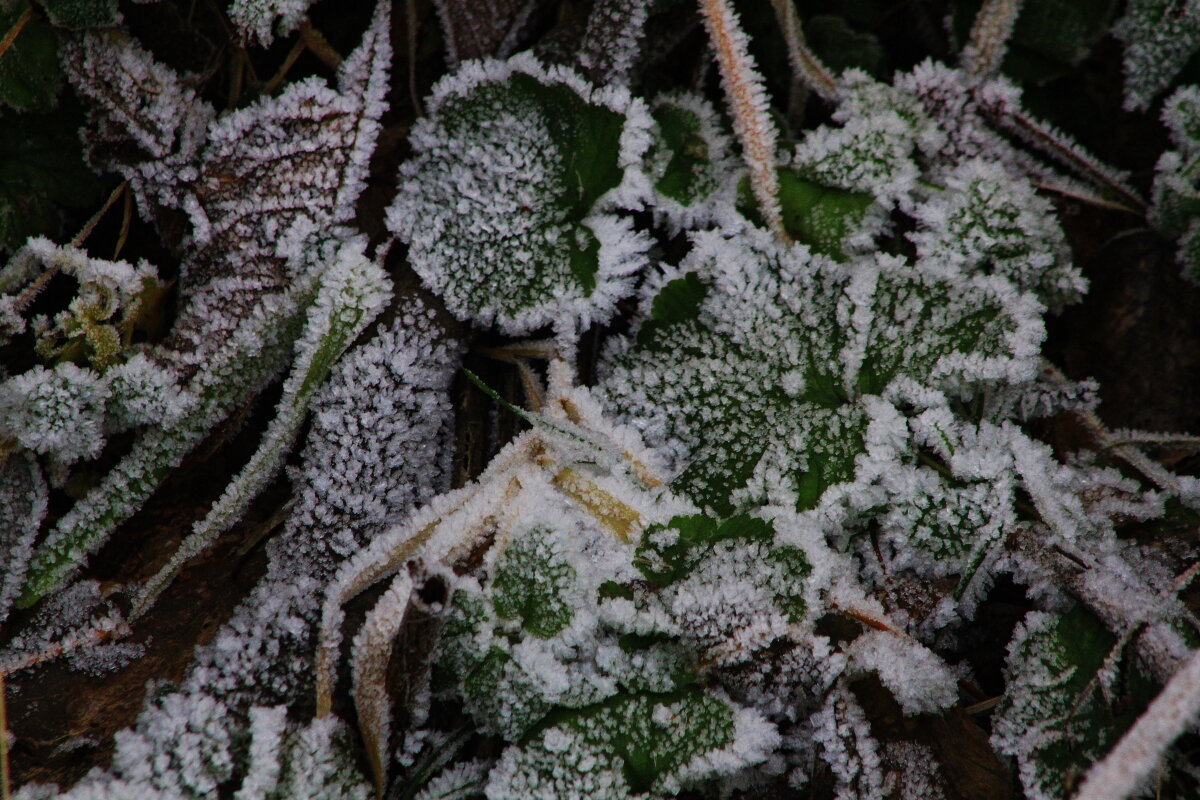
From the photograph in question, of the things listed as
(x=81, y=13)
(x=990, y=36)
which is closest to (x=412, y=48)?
(x=81, y=13)

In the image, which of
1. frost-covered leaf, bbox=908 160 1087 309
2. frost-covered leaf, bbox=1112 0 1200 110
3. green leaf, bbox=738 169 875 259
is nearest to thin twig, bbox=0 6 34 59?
green leaf, bbox=738 169 875 259

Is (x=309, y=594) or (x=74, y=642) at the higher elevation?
(x=309, y=594)

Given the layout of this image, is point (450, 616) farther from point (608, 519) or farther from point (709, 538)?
point (709, 538)

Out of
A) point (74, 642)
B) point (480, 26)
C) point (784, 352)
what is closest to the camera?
point (74, 642)

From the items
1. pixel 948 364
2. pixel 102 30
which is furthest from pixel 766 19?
pixel 102 30

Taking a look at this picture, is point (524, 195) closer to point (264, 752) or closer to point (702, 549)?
point (702, 549)

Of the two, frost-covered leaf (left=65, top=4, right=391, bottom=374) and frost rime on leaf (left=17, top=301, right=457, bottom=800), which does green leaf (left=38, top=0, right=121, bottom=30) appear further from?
frost rime on leaf (left=17, top=301, right=457, bottom=800)

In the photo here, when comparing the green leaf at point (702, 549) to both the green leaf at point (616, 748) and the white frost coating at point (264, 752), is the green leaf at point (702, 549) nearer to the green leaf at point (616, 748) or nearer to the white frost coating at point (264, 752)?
the green leaf at point (616, 748)
